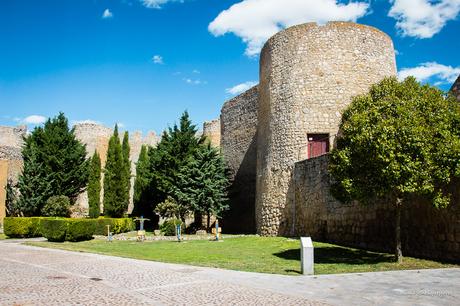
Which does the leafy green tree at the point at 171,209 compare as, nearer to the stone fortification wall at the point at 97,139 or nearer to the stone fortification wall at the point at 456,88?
the stone fortification wall at the point at 456,88

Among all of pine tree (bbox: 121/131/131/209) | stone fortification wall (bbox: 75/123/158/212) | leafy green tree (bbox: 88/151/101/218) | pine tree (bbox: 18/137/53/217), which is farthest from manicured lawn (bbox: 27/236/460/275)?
stone fortification wall (bbox: 75/123/158/212)

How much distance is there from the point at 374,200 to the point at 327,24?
8953 mm

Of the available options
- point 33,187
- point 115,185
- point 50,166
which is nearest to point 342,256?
point 115,185

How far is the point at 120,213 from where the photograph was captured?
2948 centimetres

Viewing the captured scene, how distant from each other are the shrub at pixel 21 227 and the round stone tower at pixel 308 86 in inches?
506

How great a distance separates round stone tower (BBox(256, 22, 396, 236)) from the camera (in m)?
18.2

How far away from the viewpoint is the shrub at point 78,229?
19188 millimetres

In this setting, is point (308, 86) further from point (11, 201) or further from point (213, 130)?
point (11, 201)

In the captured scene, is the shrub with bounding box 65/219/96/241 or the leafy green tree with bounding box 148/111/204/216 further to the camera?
the leafy green tree with bounding box 148/111/204/216

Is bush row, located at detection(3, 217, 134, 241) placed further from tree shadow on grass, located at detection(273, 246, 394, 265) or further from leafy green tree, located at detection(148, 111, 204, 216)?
tree shadow on grass, located at detection(273, 246, 394, 265)

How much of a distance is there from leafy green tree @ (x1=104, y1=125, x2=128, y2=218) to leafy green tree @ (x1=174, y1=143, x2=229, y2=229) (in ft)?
20.5

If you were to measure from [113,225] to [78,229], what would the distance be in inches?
203

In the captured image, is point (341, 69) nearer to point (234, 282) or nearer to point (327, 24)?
point (327, 24)

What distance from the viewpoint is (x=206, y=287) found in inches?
289
